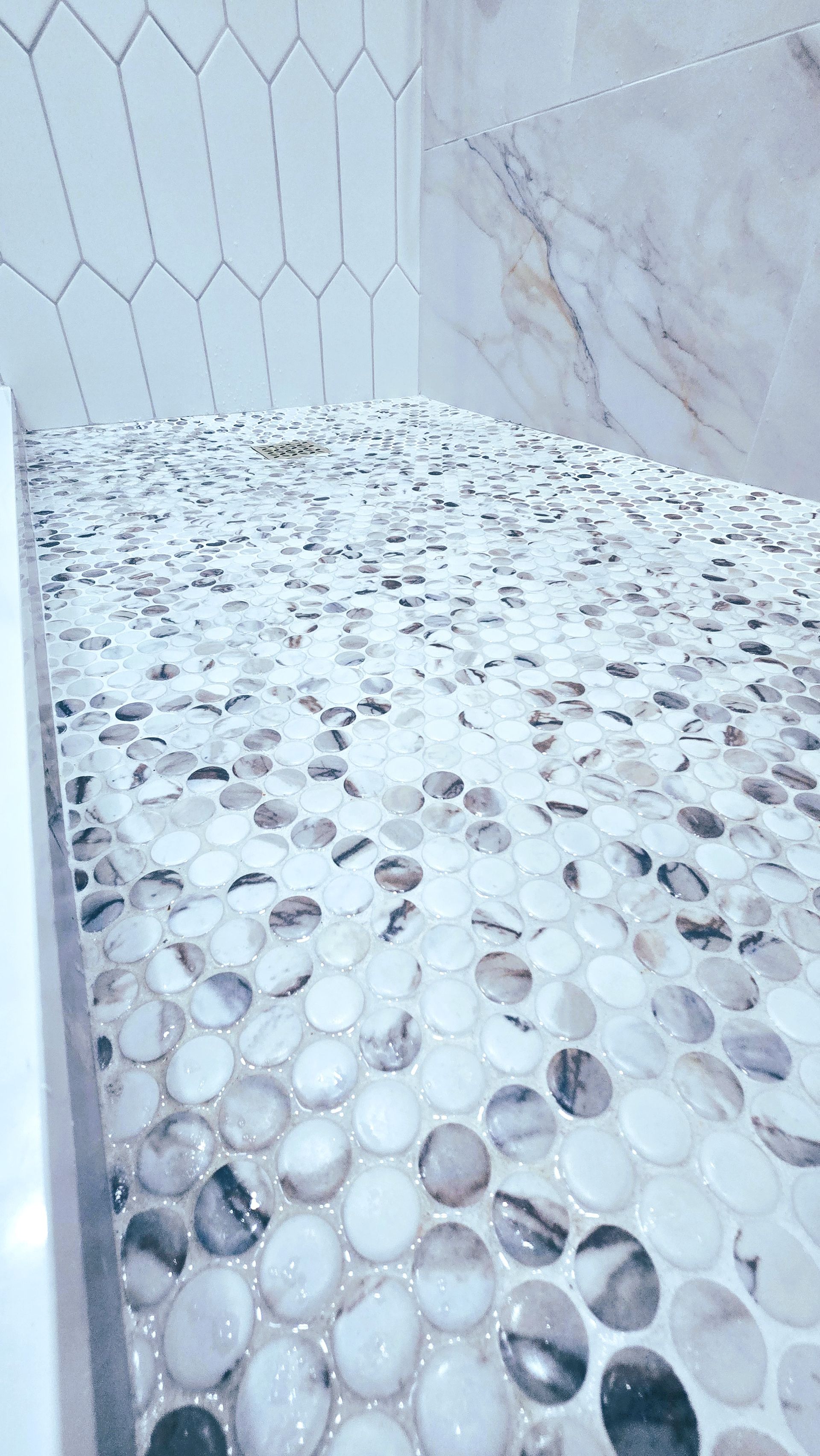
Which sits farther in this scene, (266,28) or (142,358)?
(142,358)

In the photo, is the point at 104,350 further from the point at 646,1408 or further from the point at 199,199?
the point at 646,1408

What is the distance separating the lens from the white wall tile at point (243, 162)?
132cm

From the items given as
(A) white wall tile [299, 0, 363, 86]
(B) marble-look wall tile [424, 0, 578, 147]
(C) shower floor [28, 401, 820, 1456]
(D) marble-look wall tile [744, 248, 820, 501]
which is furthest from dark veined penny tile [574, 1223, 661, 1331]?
(A) white wall tile [299, 0, 363, 86]

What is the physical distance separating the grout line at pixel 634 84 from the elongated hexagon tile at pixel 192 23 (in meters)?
0.51

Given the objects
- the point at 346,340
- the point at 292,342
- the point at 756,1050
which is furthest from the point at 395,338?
the point at 756,1050

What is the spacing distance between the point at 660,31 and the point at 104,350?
1.19 meters

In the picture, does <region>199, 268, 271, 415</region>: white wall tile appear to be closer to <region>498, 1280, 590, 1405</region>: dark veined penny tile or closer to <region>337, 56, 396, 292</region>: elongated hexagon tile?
<region>337, 56, 396, 292</region>: elongated hexagon tile

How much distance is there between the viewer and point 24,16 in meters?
1.16

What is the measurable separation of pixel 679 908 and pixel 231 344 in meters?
1.68

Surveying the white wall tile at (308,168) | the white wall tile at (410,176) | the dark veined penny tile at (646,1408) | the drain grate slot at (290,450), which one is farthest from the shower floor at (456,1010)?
the white wall tile at (410,176)

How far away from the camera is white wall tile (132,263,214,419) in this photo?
4.75ft

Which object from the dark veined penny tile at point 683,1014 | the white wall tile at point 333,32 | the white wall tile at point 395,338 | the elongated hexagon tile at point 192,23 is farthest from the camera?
the white wall tile at point 395,338

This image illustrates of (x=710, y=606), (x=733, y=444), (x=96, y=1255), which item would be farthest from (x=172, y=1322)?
(x=733, y=444)

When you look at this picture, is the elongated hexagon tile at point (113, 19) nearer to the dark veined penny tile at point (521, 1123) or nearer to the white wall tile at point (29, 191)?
the white wall tile at point (29, 191)
